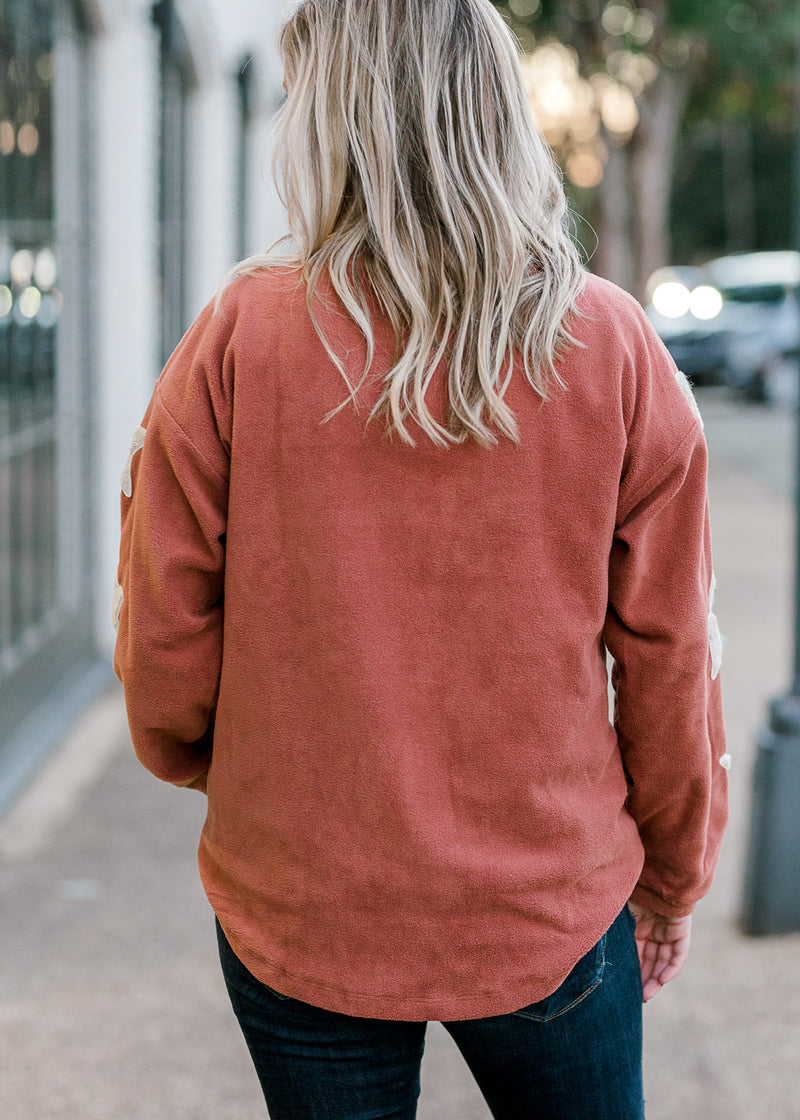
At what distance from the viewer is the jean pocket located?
4.78 feet

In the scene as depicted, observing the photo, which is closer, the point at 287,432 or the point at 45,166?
the point at 287,432

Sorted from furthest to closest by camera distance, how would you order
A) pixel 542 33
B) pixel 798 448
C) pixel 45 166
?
pixel 542 33 < pixel 45 166 < pixel 798 448

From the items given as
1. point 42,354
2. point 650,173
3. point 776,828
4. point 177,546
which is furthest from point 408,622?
point 650,173

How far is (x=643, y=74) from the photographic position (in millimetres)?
21594

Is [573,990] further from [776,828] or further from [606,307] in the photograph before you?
[776,828]

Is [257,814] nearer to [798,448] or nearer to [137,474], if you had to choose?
[137,474]

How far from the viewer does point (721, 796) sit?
1.69 metres

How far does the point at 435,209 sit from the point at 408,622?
0.44m

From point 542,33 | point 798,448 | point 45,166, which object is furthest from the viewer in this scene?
point 542,33

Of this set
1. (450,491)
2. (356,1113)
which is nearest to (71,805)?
(356,1113)

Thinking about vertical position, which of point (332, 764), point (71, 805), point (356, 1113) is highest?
point (332, 764)

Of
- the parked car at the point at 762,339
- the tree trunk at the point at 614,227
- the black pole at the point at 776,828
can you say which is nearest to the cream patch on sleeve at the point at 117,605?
the black pole at the point at 776,828

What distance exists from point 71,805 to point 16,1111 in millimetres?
1761

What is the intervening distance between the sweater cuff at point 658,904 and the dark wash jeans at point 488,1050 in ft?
0.50
